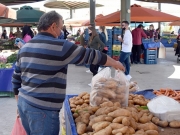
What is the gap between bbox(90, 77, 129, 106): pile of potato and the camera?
3.06m

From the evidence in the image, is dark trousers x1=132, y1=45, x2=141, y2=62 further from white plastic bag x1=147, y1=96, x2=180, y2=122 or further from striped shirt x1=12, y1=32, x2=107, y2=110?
striped shirt x1=12, y1=32, x2=107, y2=110

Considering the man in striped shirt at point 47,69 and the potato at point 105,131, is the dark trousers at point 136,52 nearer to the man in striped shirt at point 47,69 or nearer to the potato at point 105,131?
the man in striped shirt at point 47,69

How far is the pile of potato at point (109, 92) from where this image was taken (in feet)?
10.0

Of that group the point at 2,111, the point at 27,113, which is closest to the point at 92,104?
the point at 27,113

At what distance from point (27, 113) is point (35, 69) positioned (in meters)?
0.40

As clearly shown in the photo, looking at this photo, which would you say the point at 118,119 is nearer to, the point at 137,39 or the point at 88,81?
the point at 88,81

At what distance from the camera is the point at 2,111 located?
5586 mm

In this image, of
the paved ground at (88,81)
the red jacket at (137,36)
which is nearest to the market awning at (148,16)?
the red jacket at (137,36)

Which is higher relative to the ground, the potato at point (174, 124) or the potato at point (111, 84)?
the potato at point (111, 84)

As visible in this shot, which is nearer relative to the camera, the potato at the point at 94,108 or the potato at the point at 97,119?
the potato at the point at 97,119

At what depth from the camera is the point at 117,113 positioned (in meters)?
2.55

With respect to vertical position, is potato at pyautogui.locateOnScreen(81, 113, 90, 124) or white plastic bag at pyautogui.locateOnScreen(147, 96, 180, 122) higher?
white plastic bag at pyautogui.locateOnScreen(147, 96, 180, 122)

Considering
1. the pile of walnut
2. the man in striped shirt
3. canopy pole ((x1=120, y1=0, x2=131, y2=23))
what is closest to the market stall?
the pile of walnut

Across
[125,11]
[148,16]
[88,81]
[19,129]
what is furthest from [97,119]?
[125,11]
